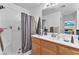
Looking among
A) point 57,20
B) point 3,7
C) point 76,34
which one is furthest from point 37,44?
point 3,7

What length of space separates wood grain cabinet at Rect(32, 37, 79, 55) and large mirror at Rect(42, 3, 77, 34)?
0.21 m

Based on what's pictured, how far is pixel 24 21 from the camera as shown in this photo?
1677 millimetres

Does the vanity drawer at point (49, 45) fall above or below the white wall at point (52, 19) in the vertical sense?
below

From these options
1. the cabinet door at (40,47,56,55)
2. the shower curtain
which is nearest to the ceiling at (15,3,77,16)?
→ the shower curtain

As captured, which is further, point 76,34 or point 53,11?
point 53,11

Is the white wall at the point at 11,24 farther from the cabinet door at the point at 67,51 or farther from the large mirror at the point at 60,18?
Result: the cabinet door at the point at 67,51

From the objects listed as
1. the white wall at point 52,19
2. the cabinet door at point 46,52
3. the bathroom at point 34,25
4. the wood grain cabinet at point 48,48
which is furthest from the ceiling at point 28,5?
the cabinet door at point 46,52

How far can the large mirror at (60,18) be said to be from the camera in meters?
1.55

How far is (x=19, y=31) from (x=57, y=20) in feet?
1.99

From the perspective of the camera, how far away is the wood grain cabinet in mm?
1471

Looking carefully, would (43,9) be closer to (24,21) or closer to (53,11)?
(53,11)

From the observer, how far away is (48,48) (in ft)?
5.38

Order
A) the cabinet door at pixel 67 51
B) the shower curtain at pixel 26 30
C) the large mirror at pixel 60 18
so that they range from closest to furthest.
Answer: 1. the cabinet door at pixel 67 51
2. the large mirror at pixel 60 18
3. the shower curtain at pixel 26 30

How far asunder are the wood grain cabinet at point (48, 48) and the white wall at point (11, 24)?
10.4 inches
